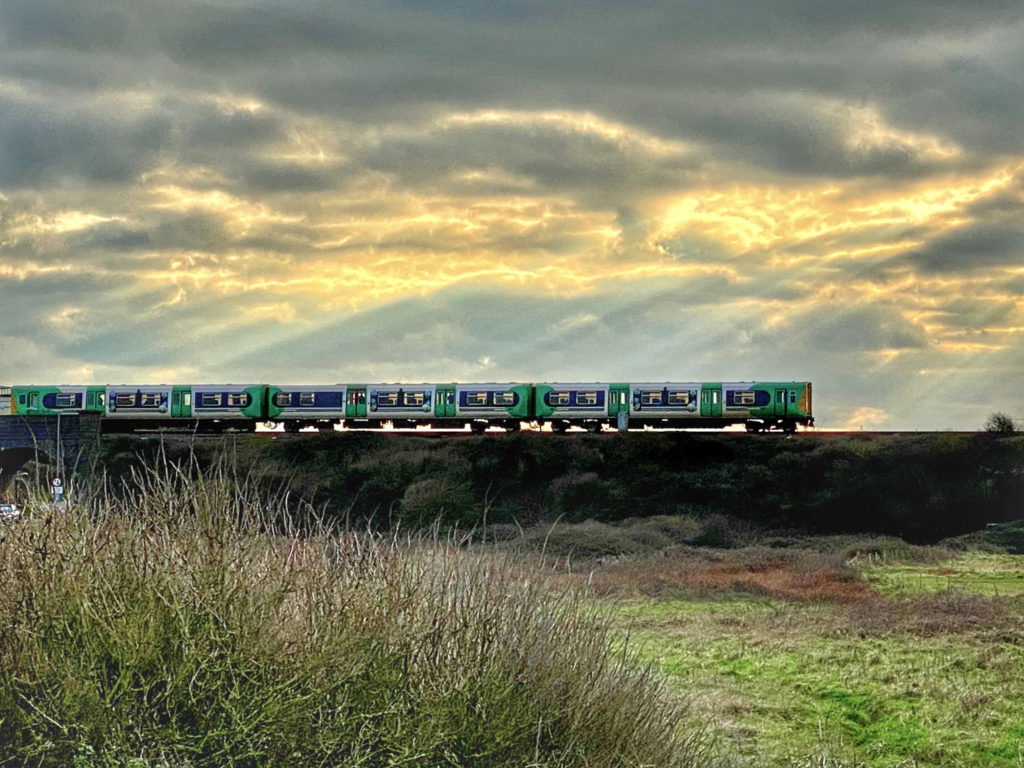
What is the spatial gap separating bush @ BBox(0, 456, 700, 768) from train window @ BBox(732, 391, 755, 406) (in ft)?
142

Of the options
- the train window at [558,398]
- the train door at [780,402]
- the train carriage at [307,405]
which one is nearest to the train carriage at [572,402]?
the train window at [558,398]

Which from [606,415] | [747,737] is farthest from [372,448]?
[747,737]

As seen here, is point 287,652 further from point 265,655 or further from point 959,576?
point 959,576

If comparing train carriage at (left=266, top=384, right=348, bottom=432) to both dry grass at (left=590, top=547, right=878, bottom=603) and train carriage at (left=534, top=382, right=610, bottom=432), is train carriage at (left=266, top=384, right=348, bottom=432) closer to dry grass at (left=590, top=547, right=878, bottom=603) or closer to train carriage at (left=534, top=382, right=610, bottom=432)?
train carriage at (left=534, top=382, right=610, bottom=432)

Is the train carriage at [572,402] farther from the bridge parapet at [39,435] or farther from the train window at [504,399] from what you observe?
the bridge parapet at [39,435]

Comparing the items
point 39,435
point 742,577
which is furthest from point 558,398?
point 742,577

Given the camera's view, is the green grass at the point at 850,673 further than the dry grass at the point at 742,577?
No

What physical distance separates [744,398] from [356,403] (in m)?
18.2

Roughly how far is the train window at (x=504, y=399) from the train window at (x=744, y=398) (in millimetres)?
10146

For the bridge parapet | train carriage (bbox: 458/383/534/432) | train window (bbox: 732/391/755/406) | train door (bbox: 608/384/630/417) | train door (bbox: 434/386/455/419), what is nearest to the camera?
the bridge parapet

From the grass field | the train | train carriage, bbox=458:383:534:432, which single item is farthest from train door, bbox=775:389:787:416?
the grass field

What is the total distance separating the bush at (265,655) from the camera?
8547mm

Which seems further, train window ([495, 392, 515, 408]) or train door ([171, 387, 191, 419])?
train door ([171, 387, 191, 419])

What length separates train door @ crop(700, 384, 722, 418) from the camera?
5228 centimetres
